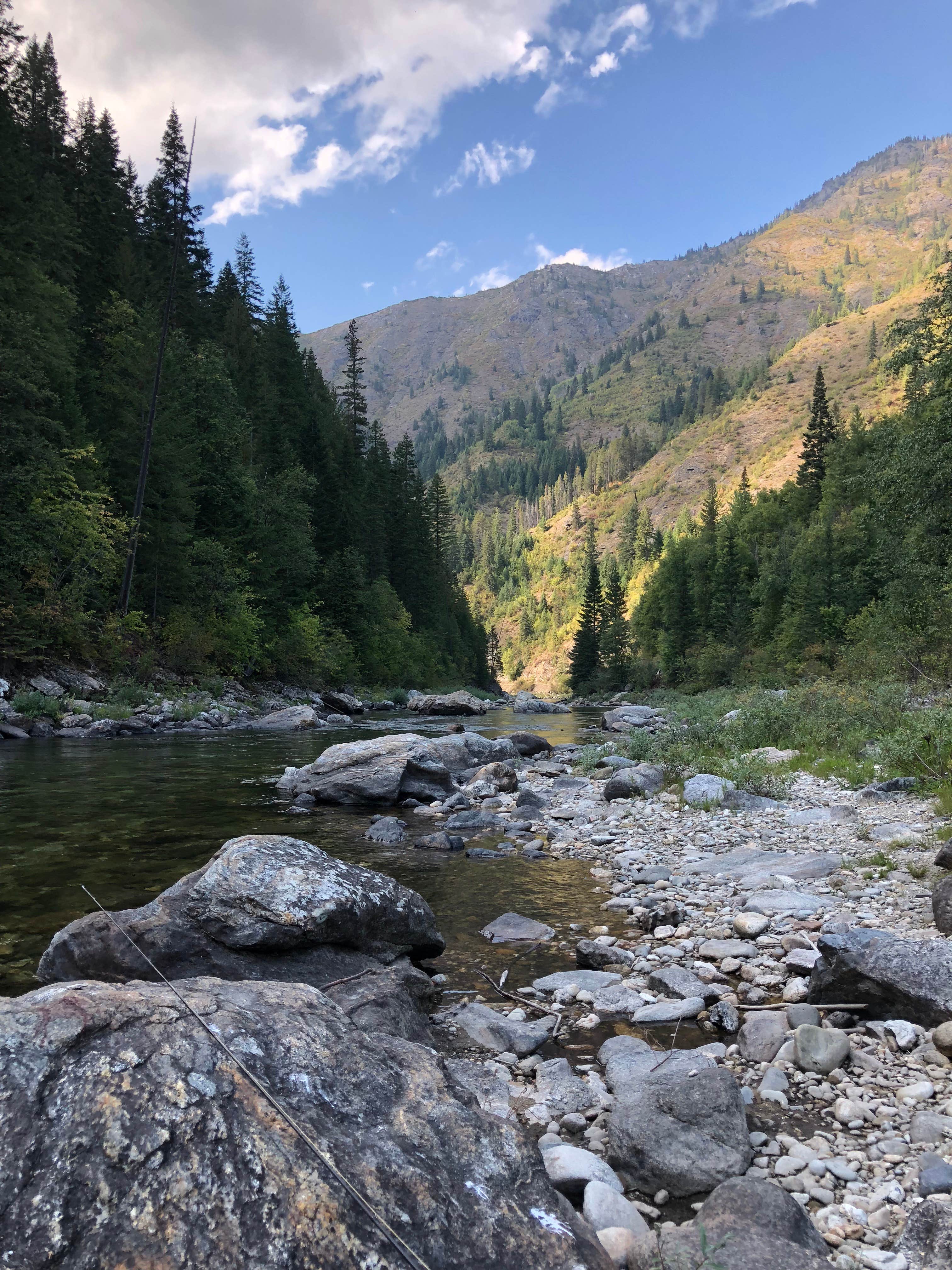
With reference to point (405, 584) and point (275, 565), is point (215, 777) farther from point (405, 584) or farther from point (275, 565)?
point (405, 584)

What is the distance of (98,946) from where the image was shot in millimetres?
4414

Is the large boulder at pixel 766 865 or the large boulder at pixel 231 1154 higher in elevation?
the large boulder at pixel 231 1154

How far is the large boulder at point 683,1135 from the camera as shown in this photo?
298 cm

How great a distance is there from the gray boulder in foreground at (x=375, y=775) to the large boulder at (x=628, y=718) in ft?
58.8

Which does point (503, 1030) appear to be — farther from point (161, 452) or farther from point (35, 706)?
point (161, 452)

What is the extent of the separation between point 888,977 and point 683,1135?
184 cm

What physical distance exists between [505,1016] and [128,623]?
1038 inches

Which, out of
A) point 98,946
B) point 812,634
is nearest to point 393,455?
point 812,634

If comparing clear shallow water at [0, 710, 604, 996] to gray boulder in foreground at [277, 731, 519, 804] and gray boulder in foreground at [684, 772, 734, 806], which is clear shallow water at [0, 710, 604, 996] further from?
gray boulder in foreground at [684, 772, 734, 806]

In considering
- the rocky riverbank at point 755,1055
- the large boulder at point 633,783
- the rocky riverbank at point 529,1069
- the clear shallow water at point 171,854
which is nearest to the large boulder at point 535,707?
the large boulder at point 633,783

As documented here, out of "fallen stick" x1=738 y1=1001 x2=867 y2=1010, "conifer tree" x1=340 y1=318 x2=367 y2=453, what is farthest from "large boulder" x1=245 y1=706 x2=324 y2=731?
"conifer tree" x1=340 y1=318 x2=367 y2=453

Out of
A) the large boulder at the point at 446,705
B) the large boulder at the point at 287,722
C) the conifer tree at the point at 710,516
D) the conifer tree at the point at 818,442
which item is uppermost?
the conifer tree at the point at 818,442

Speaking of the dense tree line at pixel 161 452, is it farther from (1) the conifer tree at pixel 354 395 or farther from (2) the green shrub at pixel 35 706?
(2) the green shrub at pixel 35 706

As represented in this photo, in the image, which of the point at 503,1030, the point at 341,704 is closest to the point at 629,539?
the point at 341,704
